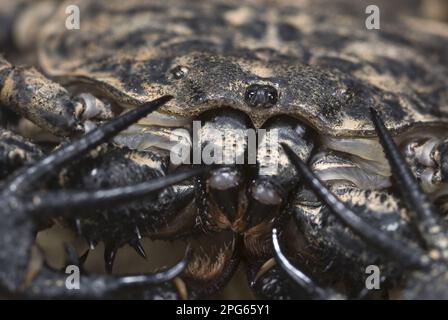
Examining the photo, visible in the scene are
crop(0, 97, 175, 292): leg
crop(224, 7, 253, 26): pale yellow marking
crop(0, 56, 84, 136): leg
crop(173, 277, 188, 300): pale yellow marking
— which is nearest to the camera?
crop(0, 97, 175, 292): leg

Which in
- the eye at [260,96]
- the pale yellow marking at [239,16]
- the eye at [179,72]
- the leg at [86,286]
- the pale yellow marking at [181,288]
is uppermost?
the pale yellow marking at [239,16]

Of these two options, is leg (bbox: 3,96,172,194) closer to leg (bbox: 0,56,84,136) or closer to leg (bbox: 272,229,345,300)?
leg (bbox: 0,56,84,136)

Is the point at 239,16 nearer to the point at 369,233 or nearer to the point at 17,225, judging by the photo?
the point at 369,233

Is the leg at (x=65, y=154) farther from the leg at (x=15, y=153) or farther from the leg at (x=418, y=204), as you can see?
the leg at (x=418, y=204)

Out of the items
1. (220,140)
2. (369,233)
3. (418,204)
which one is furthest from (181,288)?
(418,204)

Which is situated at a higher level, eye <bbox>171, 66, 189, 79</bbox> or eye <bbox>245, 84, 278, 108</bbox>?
eye <bbox>171, 66, 189, 79</bbox>

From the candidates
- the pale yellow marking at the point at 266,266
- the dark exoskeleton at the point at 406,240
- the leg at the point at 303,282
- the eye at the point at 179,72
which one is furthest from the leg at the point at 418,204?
the eye at the point at 179,72

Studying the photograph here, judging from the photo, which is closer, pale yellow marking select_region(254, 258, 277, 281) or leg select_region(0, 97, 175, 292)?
leg select_region(0, 97, 175, 292)

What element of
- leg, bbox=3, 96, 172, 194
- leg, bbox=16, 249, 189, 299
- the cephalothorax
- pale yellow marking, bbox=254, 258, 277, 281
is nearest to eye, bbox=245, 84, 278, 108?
the cephalothorax

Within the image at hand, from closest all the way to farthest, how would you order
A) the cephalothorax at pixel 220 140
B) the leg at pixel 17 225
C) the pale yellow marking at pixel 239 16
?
the leg at pixel 17 225 < the cephalothorax at pixel 220 140 < the pale yellow marking at pixel 239 16
